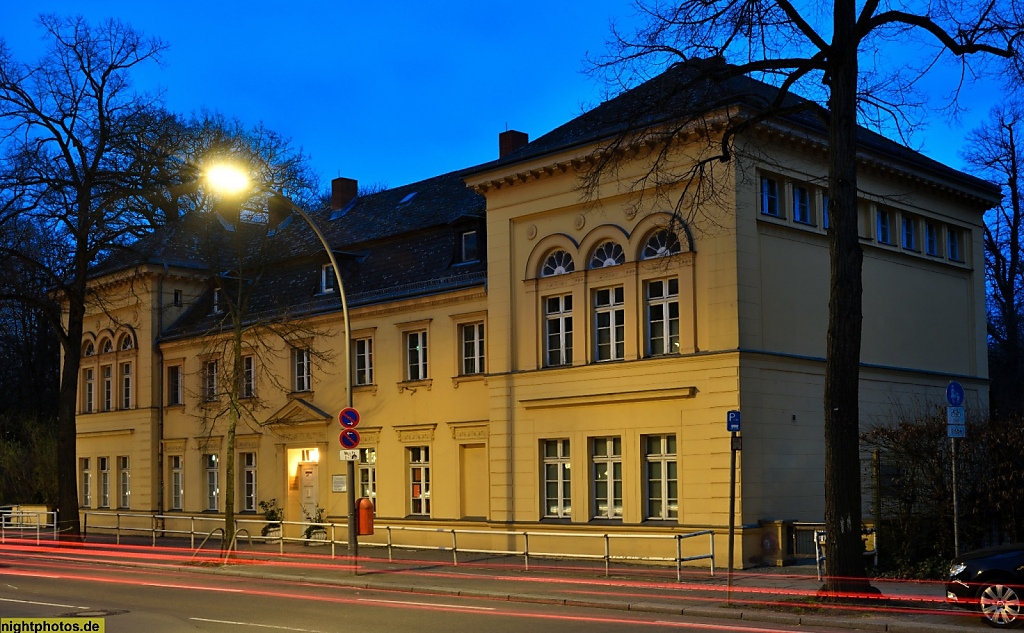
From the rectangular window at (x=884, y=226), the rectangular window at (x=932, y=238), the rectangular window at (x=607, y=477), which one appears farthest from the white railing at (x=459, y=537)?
the rectangular window at (x=932, y=238)

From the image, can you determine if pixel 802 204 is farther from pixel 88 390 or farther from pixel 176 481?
pixel 88 390

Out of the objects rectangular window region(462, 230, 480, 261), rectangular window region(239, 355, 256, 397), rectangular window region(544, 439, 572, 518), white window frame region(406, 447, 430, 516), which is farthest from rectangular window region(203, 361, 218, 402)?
rectangular window region(544, 439, 572, 518)

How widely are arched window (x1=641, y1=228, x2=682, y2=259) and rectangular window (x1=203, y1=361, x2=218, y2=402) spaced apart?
56.4ft

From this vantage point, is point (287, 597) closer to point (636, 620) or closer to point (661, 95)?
point (636, 620)

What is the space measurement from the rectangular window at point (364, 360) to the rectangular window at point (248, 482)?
5454 millimetres

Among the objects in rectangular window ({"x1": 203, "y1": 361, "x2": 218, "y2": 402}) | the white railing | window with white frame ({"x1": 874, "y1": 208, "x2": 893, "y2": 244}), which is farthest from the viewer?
rectangular window ({"x1": 203, "y1": 361, "x2": 218, "y2": 402})

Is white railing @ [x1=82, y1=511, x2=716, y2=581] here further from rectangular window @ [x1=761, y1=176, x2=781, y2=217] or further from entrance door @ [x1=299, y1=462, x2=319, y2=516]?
rectangular window @ [x1=761, y1=176, x2=781, y2=217]

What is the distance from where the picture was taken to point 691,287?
25297mm

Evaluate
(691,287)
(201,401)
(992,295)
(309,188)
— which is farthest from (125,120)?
(992,295)

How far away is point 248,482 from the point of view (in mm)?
37750

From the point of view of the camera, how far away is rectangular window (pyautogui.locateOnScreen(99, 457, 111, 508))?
44394 millimetres

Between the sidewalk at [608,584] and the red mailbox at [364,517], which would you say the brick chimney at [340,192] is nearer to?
the sidewalk at [608,584]

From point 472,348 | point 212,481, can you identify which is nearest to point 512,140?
point 472,348

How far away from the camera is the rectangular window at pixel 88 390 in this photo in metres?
45.8
